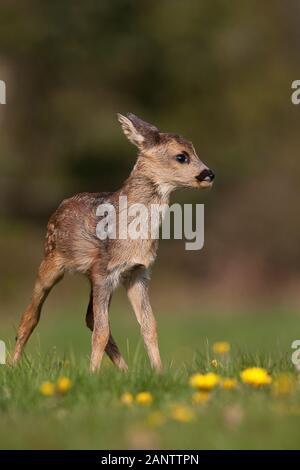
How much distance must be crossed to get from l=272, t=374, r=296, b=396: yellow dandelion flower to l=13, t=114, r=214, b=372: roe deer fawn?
1.92m

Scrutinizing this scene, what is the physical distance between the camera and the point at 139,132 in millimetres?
9219

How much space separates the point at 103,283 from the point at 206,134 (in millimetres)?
24253

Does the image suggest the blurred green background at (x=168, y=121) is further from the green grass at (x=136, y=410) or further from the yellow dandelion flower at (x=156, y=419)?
the yellow dandelion flower at (x=156, y=419)

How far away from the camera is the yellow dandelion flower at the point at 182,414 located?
5777mm

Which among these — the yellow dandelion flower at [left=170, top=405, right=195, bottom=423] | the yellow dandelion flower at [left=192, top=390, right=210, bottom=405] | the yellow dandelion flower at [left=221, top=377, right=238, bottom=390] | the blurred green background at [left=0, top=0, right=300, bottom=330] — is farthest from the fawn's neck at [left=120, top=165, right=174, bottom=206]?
the blurred green background at [left=0, top=0, right=300, bottom=330]

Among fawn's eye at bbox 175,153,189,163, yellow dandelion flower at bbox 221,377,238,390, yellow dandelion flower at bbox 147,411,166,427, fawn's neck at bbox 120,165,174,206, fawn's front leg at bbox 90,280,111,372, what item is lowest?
yellow dandelion flower at bbox 147,411,166,427

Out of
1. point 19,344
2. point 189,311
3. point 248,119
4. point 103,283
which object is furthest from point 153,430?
point 248,119

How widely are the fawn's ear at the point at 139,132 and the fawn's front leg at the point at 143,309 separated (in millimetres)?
1090

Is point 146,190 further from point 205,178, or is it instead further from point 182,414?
point 182,414

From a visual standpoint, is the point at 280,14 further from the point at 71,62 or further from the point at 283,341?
the point at 283,341

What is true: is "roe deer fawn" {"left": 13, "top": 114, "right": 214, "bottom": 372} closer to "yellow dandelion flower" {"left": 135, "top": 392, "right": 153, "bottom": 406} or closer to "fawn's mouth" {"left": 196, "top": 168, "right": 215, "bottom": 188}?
"fawn's mouth" {"left": 196, "top": 168, "right": 215, "bottom": 188}

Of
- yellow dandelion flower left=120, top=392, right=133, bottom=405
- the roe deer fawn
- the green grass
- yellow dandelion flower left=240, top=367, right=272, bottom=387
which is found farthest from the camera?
the roe deer fawn

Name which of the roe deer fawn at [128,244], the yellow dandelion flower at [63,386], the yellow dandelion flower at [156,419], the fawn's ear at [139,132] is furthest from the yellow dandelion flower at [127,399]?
the fawn's ear at [139,132]

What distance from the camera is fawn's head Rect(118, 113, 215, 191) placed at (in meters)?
9.05
